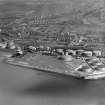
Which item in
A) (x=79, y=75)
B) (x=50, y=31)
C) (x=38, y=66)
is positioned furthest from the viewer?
(x=50, y=31)

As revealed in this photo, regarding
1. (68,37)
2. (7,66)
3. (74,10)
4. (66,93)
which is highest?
(74,10)

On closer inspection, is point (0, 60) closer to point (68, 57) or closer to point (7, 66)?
point (7, 66)

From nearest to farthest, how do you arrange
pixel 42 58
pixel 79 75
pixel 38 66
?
pixel 79 75
pixel 38 66
pixel 42 58

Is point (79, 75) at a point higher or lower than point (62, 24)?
lower

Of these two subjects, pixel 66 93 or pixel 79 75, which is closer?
pixel 66 93

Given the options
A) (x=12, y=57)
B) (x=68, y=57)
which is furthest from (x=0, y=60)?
(x=68, y=57)

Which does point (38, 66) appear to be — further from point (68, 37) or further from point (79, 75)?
point (68, 37)
